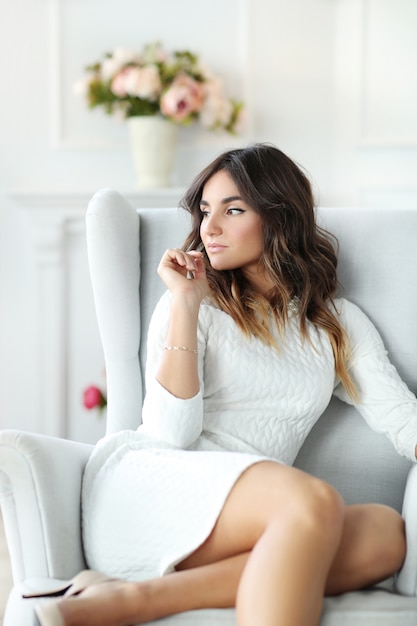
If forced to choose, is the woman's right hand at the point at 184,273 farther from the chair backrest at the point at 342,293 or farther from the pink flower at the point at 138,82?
the pink flower at the point at 138,82

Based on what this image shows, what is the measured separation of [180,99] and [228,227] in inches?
51.3

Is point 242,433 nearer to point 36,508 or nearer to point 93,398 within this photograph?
point 36,508

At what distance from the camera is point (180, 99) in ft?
9.92

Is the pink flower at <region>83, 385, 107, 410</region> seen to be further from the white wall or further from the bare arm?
the bare arm

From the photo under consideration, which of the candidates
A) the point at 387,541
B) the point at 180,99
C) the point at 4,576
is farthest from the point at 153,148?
the point at 387,541

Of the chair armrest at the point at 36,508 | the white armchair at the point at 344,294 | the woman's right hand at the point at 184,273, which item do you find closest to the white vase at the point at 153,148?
the white armchair at the point at 344,294

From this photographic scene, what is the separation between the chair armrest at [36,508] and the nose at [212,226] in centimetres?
56

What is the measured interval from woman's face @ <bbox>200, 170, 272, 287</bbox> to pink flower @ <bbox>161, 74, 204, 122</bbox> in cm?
123

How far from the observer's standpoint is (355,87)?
324cm

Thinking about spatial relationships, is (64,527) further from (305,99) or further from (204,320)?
(305,99)

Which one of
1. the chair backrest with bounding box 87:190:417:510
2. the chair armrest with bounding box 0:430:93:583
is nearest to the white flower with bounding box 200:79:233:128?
the chair backrest with bounding box 87:190:417:510

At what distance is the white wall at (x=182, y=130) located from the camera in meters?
3.22

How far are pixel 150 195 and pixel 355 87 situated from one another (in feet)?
2.86

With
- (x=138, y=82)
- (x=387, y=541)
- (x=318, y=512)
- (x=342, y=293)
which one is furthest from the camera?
(x=138, y=82)
